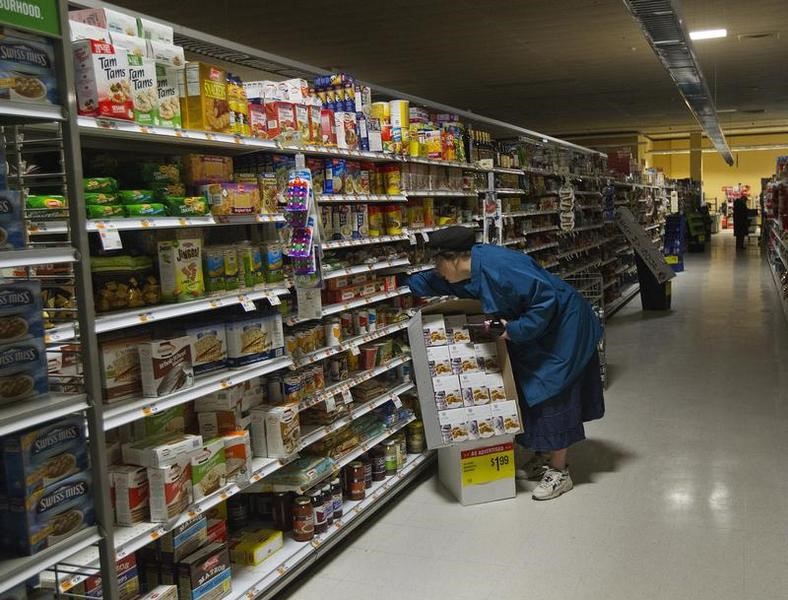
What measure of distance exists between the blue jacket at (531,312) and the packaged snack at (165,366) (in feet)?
6.38

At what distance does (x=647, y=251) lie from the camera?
39.4 ft

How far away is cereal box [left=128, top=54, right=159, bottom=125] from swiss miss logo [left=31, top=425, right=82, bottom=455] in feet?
3.78

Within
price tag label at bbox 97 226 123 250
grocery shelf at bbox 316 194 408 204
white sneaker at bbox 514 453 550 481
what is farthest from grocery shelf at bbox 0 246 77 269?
white sneaker at bbox 514 453 550 481

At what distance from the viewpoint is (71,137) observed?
2.35 metres

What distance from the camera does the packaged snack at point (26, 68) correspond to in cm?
216

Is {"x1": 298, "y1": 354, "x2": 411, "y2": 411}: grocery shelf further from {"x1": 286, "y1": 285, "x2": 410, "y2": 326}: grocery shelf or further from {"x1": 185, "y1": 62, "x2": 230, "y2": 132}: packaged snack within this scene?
{"x1": 185, "y1": 62, "x2": 230, "y2": 132}: packaged snack

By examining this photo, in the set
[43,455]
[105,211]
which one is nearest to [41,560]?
[43,455]

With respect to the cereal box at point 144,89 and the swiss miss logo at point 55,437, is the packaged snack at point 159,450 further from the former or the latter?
the cereal box at point 144,89

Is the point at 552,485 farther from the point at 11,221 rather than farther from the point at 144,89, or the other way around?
the point at 11,221

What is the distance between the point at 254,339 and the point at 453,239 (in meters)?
1.46

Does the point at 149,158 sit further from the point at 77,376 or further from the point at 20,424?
the point at 20,424

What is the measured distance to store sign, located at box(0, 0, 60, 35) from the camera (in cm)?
210

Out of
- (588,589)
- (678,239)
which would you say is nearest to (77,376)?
(588,589)

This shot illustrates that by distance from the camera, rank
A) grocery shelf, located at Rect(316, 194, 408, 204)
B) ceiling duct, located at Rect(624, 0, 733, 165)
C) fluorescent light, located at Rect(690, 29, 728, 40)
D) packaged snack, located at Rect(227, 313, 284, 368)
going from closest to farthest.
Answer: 1. packaged snack, located at Rect(227, 313, 284, 368)
2. grocery shelf, located at Rect(316, 194, 408, 204)
3. ceiling duct, located at Rect(624, 0, 733, 165)
4. fluorescent light, located at Rect(690, 29, 728, 40)
